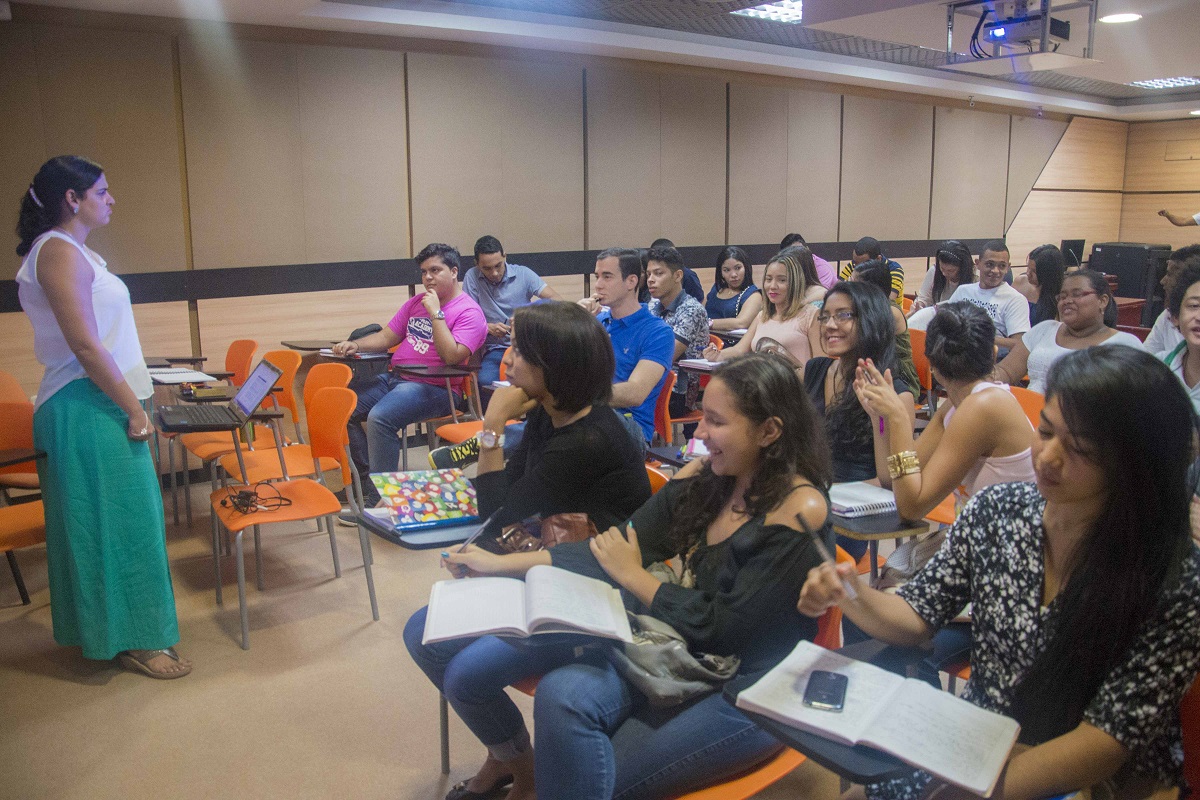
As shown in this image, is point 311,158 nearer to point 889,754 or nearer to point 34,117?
point 34,117

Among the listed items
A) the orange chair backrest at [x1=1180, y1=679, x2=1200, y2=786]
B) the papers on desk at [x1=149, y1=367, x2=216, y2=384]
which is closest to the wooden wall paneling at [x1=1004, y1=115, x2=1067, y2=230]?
the papers on desk at [x1=149, y1=367, x2=216, y2=384]

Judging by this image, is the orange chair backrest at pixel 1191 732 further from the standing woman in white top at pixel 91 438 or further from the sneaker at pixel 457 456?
the standing woman in white top at pixel 91 438

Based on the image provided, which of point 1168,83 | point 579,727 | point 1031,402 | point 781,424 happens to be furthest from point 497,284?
point 1168,83

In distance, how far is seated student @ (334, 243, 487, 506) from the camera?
4652 mm

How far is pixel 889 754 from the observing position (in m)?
1.26

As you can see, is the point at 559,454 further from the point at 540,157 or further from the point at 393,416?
the point at 540,157

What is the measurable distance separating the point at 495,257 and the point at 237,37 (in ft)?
6.64

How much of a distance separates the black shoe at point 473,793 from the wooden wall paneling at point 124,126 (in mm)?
4164

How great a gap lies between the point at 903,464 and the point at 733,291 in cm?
419

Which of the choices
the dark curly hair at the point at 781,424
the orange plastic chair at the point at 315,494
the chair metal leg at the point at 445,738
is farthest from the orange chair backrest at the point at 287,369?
Result: the dark curly hair at the point at 781,424

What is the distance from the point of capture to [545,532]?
2.17 metres

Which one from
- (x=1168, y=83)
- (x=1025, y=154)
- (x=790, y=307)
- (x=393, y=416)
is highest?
(x=1168, y=83)

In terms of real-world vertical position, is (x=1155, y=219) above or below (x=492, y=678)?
above

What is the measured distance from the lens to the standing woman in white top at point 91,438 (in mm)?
2748
